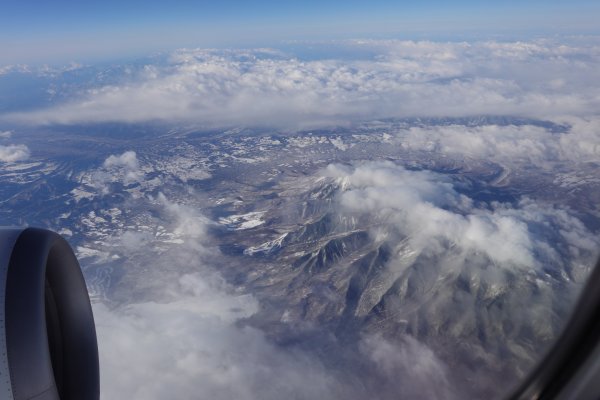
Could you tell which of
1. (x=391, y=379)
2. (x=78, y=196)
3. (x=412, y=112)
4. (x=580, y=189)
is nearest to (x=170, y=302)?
(x=391, y=379)

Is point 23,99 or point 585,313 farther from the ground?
point 585,313

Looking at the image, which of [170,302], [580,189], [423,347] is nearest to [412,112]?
[580,189]

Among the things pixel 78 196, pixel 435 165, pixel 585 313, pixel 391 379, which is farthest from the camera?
pixel 435 165

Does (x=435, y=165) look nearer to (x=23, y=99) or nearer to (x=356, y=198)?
(x=356, y=198)

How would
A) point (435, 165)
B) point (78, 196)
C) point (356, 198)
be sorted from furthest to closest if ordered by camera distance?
1. point (435, 165)
2. point (356, 198)
3. point (78, 196)

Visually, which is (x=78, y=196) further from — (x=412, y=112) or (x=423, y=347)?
(x=412, y=112)

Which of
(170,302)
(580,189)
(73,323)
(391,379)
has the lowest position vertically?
(391,379)

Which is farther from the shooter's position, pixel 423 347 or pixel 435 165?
pixel 435 165
